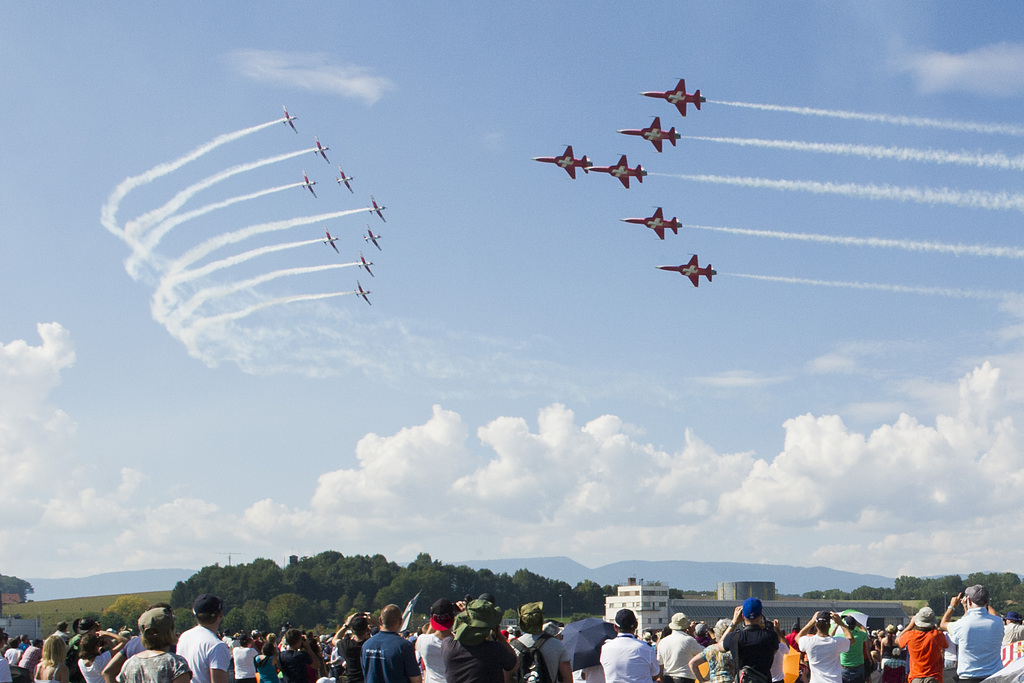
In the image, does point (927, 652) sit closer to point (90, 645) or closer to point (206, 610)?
point (206, 610)

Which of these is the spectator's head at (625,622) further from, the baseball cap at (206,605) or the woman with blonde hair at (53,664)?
the woman with blonde hair at (53,664)

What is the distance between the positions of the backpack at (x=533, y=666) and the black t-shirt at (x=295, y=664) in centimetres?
613

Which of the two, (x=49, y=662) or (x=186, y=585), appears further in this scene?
(x=186, y=585)

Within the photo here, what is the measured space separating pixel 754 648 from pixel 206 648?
6.09m

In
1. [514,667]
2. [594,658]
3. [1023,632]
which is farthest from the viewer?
[1023,632]

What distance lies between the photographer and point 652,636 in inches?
1037

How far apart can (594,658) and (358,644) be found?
9.92 feet

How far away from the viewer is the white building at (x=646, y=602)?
509ft

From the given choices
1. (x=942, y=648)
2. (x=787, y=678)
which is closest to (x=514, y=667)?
(x=787, y=678)

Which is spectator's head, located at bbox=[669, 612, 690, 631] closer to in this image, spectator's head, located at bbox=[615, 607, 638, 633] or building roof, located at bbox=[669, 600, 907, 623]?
spectator's head, located at bbox=[615, 607, 638, 633]

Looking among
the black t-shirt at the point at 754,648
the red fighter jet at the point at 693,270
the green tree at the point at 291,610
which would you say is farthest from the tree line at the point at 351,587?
the black t-shirt at the point at 754,648

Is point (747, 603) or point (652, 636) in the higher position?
point (747, 603)

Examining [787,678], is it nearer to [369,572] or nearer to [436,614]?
[436,614]

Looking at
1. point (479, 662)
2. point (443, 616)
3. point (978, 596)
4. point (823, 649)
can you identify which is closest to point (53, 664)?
point (443, 616)
